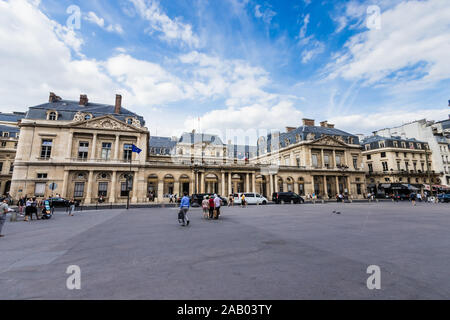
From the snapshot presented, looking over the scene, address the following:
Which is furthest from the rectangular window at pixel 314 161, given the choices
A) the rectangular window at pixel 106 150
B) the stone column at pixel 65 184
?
the stone column at pixel 65 184

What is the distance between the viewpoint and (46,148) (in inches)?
1271

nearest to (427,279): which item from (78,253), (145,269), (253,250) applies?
(253,250)

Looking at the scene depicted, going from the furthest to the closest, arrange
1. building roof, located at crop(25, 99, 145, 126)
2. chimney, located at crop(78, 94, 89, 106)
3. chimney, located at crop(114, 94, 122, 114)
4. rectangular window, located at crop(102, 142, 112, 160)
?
chimney, located at crop(78, 94, 89, 106)
chimney, located at crop(114, 94, 122, 114)
rectangular window, located at crop(102, 142, 112, 160)
building roof, located at crop(25, 99, 145, 126)

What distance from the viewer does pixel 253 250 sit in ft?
19.6

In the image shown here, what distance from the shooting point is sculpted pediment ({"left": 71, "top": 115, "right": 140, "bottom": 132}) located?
109 ft

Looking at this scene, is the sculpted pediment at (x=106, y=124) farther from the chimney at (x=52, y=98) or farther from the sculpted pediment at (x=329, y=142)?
the sculpted pediment at (x=329, y=142)

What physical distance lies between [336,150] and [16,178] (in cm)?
5843

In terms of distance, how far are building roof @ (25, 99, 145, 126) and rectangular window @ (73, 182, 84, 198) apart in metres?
10.7

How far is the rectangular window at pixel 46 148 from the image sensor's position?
3206 centimetres

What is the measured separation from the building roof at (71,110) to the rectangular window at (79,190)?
34.9ft

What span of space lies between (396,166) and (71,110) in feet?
222

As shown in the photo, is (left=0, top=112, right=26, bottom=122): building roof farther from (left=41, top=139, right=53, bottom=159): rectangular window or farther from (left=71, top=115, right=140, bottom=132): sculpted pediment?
(left=71, top=115, right=140, bottom=132): sculpted pediment

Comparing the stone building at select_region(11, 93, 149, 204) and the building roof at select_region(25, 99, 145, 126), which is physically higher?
the building roof at select_region(25, 99, 145, 126)

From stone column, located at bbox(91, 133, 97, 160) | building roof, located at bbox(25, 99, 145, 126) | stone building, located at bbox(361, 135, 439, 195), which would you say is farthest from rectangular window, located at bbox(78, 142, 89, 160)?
stone building, located at bbox(361, 135, 439, 195)
